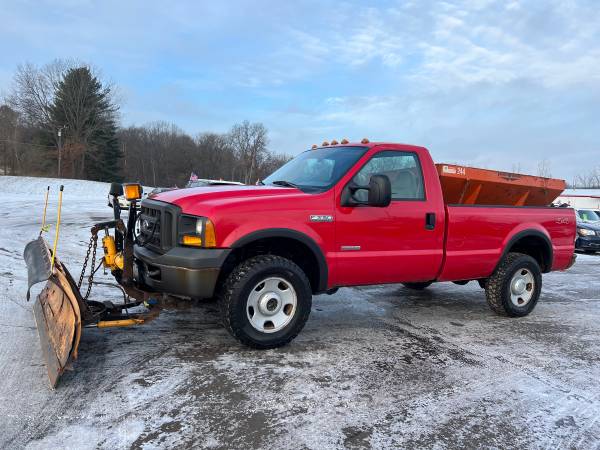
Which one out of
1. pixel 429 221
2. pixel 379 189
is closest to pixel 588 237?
pixel 429 221

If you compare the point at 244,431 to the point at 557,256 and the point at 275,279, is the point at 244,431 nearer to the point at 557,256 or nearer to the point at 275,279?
the point at 275,279

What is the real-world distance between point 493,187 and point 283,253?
306cm

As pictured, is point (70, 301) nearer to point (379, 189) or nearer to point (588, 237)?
point (379, 189)

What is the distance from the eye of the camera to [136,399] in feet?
10.8

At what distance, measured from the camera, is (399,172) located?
5109mm

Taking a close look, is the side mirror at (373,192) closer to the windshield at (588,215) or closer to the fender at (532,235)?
the fender at (532,235)

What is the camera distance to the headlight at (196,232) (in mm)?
3967

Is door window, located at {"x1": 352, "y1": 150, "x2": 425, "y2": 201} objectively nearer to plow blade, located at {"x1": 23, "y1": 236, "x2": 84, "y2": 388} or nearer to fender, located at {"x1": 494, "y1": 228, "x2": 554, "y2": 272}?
fender, located at {"x1": 494, "y1": 228, "x2": 554, "y2": 272}

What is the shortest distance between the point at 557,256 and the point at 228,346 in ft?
15.6

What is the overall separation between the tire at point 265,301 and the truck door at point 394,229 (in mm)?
509

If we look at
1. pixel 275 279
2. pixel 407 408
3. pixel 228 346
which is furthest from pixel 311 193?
pixel 407 408

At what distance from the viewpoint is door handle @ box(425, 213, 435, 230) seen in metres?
5.09

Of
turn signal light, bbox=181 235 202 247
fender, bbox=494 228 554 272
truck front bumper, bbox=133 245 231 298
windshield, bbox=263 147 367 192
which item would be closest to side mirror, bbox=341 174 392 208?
windshield, bbox=263 147 367 192

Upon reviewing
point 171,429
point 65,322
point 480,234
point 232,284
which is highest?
point 480,234
